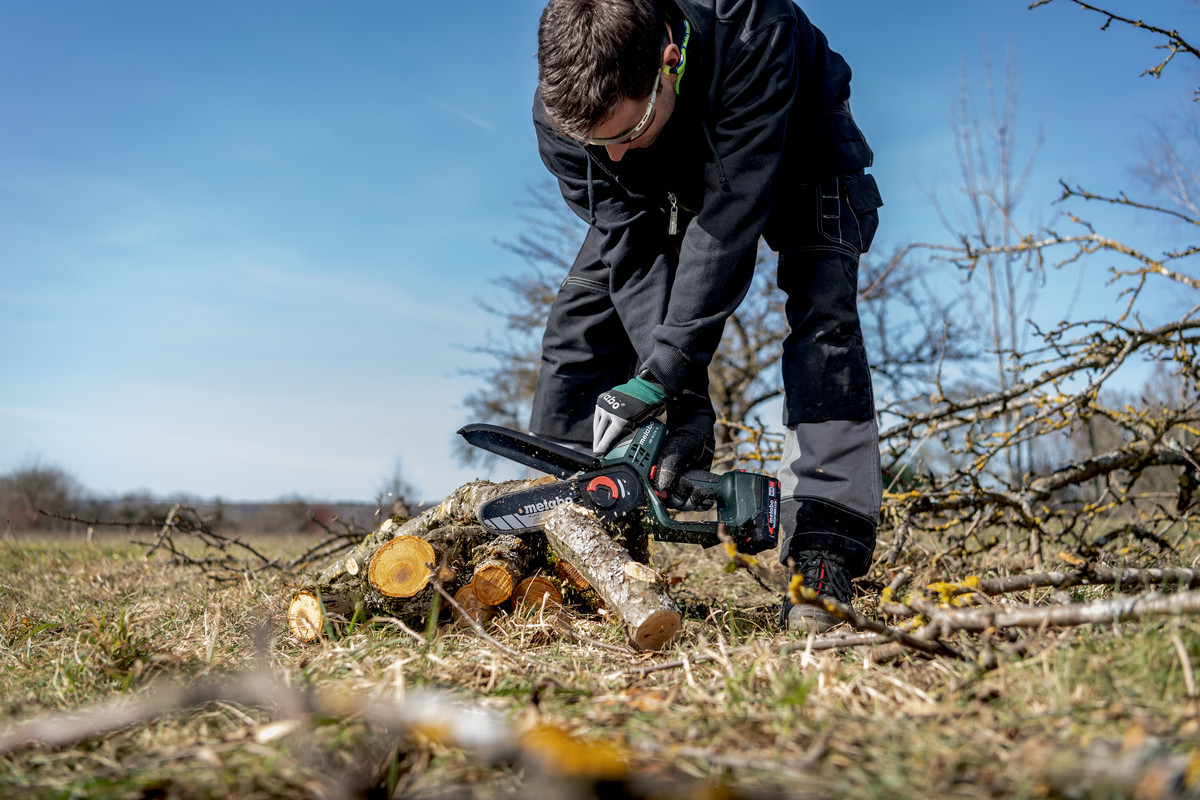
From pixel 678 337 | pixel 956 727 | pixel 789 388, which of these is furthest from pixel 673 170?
pixel 956 727

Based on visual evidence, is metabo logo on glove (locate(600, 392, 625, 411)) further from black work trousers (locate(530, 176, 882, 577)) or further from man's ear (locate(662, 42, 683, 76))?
man's ear (locate(662, 42, 683, 76))

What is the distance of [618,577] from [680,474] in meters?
0.51

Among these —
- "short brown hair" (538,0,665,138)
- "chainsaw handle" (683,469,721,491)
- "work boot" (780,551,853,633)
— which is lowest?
"work boot" (780,551,853,633)

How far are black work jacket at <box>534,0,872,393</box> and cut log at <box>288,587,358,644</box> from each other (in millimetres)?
1337

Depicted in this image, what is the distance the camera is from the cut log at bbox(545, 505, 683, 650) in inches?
89.2

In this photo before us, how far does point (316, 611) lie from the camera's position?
2.64 metres

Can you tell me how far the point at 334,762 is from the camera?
54.7 inches

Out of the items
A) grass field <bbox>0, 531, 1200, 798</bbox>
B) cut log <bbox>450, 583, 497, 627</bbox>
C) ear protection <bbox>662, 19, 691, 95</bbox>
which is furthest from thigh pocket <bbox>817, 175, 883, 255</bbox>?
cut log <bbox>450, 583, 497, 627</bbox>

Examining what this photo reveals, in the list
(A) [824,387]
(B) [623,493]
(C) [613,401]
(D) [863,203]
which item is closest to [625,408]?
(C) [613,401]

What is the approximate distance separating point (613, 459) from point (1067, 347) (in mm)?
2471

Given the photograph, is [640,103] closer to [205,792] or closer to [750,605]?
[750,605]

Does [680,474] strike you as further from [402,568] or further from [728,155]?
[728,155]

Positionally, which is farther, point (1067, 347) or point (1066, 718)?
point (1067, 347)

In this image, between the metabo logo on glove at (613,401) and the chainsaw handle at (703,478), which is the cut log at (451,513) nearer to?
the metabo logo on glove at (613,401)
